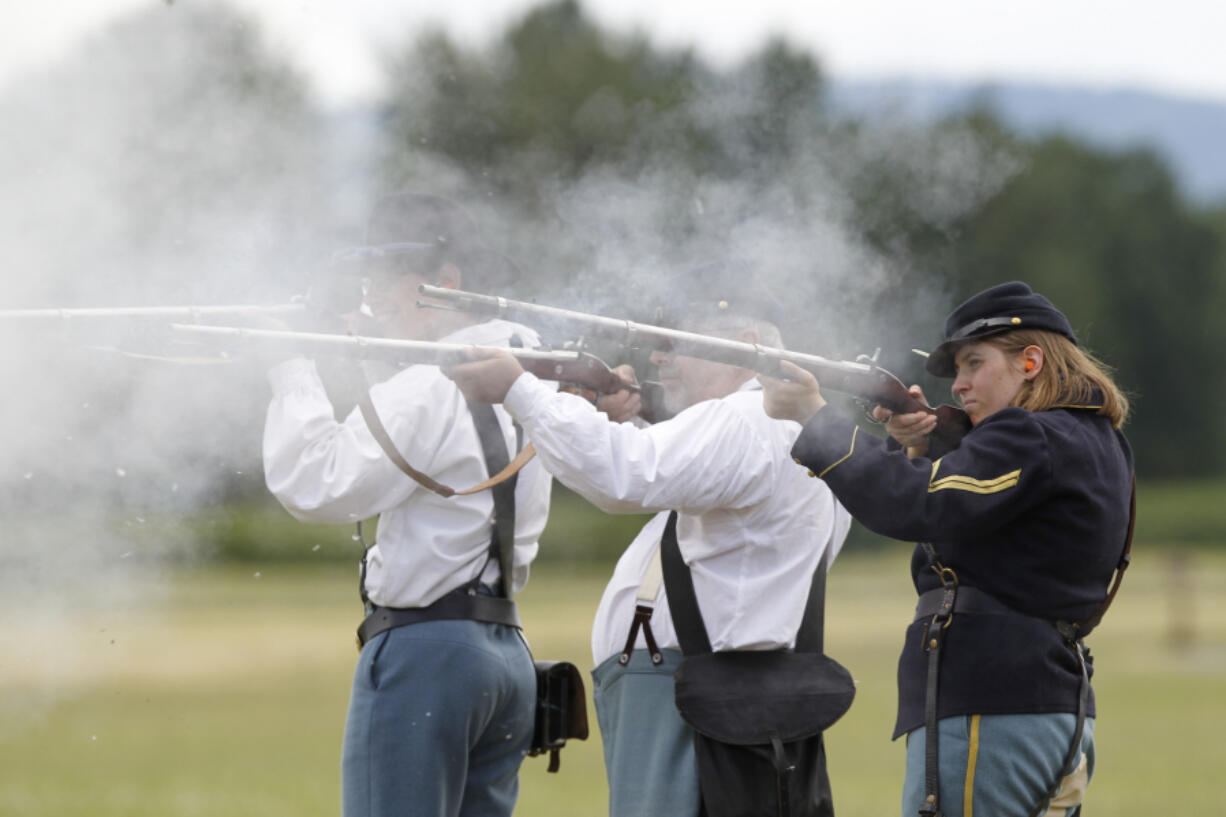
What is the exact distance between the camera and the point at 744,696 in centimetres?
403

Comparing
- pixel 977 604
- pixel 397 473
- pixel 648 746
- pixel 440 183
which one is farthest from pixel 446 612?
pixel 440 183

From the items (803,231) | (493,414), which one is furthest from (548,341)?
(803,231)

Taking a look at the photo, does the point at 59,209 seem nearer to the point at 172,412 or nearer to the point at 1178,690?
the point at 172,412

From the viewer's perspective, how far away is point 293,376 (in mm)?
4344

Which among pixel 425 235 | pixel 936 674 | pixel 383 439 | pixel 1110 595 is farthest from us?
pixel 425 235

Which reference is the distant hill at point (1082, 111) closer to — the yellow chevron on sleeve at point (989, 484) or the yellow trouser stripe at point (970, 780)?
the yellow chevron on sleeve at point (989, 484)

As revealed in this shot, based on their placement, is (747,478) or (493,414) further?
(493,414)

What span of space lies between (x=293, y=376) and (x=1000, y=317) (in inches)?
80.2

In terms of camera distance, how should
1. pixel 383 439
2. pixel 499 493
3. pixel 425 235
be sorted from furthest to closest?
pixel 425 235, pixel 499 493, pixel 383 439

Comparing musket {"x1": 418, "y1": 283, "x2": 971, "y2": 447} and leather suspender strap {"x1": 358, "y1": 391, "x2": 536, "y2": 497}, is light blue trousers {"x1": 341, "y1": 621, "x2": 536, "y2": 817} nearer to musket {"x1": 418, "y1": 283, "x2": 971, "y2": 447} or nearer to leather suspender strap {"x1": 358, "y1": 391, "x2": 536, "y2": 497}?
leather suspender strap {"x1": 358, "y1": 391, "x2": 536, "y2": 497}

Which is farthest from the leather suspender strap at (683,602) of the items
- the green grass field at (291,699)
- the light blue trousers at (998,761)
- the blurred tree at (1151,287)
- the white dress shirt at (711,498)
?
the blurred tree at (1151,287)

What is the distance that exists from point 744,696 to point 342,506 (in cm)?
128

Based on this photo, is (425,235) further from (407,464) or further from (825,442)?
(825,442)

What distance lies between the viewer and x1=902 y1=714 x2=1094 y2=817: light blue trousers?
368 cm
